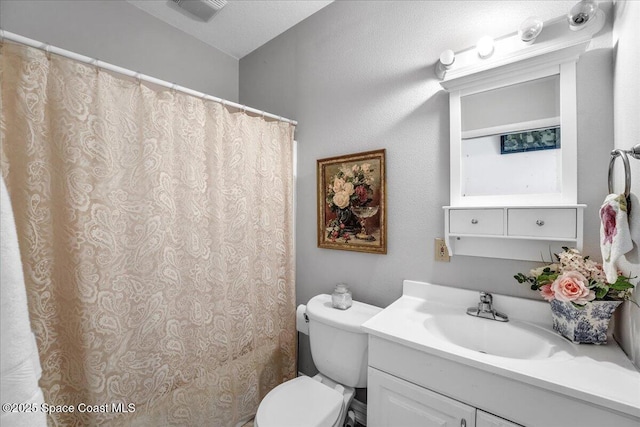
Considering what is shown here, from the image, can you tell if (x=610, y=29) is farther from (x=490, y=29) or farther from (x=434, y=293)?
(x=434, y=293)

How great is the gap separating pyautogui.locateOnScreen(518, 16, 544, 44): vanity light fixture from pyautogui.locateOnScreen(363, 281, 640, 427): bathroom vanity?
3.38 feet

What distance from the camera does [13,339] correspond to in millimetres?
467

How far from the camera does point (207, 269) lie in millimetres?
1402

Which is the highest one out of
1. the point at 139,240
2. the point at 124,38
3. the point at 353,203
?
the point at 124,38

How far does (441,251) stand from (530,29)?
946mm

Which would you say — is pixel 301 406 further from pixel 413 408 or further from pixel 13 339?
pixel 13 339

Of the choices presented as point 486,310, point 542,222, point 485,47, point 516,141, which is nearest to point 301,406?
point 486,310

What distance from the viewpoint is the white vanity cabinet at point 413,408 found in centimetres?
84

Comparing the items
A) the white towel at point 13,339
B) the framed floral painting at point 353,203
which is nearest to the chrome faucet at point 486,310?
the framed floral painting at point 353,203

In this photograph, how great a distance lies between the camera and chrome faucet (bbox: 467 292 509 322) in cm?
111

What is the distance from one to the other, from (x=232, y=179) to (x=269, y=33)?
124cm

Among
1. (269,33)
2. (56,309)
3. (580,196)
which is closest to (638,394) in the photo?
(580,196)

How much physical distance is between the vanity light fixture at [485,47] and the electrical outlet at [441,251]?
2.71ft

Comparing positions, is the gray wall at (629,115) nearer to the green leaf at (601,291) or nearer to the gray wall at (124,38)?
the green leaf at (601,291)
